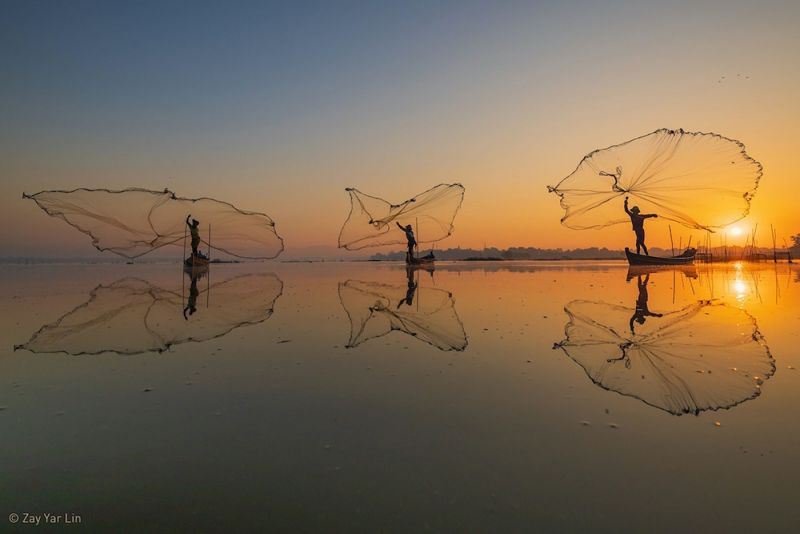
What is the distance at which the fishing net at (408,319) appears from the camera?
326 inches

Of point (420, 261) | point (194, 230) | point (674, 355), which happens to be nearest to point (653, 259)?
point (420, 261)

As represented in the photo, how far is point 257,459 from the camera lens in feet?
10.8

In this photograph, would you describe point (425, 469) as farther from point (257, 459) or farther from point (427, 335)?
point (427, 335)

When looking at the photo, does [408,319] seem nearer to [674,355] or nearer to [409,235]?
[674,355]

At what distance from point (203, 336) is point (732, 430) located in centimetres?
879

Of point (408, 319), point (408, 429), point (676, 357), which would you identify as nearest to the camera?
point (408, 429)

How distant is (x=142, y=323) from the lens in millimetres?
10000

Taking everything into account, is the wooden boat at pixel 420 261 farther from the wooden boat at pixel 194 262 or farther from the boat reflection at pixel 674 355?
the boat reflection at pixel 674 355

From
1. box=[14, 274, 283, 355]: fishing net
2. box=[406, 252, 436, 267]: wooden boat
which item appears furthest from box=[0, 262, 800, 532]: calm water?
box=[406, 252, 436, 267]: wooden boat

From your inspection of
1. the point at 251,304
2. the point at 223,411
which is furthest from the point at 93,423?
the point at 251,304

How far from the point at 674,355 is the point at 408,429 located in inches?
206

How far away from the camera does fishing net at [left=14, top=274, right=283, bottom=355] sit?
7.75 metres

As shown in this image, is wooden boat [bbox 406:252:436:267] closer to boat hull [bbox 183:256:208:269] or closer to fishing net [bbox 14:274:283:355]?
boat hull [bbox 183:256:208:269]

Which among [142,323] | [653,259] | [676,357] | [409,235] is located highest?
[409,235]
